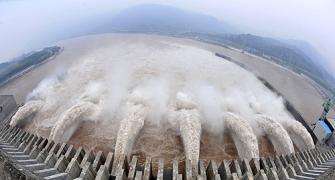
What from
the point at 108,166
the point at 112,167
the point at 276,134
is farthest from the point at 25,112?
the point at 276,134

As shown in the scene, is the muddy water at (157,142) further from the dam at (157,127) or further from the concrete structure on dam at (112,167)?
the concrete structure on dam at (112,167)

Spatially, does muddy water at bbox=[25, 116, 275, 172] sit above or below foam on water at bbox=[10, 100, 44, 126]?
above

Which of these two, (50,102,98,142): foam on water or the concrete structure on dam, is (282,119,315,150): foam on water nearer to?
the concrete structure on dam

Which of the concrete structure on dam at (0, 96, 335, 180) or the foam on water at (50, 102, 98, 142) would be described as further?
the foam on water at (50, 102, 98, 142)

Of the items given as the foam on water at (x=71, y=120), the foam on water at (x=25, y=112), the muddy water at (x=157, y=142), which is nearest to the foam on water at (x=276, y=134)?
the muddy water at (x=157, y=142)

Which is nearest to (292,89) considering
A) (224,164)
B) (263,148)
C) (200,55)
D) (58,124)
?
(200,55)

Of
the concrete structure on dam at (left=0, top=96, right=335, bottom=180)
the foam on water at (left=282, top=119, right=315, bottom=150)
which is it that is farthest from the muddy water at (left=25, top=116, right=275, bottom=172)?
the foam on water at (left=282, top=119, right=315, bottom=150)

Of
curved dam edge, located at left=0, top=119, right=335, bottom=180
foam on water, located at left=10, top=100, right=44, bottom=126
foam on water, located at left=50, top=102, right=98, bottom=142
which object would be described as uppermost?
curved dam edge, located at left=0, top=119, right=335, bottom=180

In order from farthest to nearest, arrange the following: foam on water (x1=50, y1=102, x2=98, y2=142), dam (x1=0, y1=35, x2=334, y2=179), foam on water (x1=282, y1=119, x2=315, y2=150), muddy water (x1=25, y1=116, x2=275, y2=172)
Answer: foam on water (x1=282, y1=119, x2=315, y2=150), foam on water (x1=50, y1=102, x2=98, y2=142), muddy water (x1=25, y1=116, x2=275, y2=172), dam (x1=0, y1=35, x2=334, y2=179)

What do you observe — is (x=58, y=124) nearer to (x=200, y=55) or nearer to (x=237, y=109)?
(x=237, y=109)
